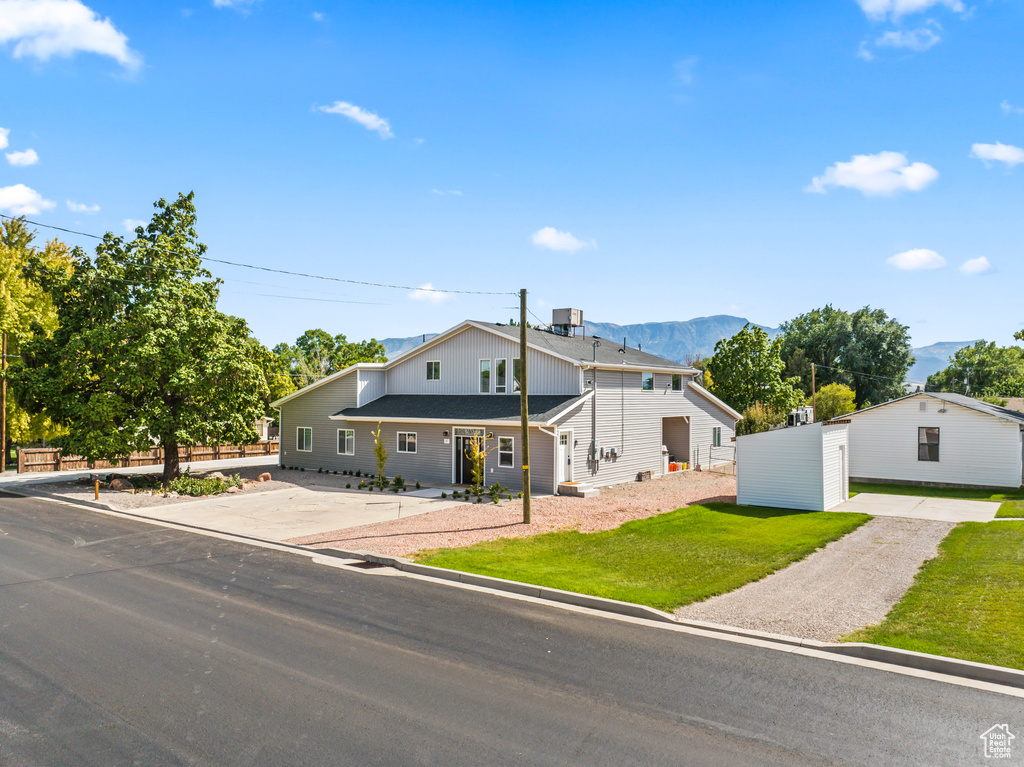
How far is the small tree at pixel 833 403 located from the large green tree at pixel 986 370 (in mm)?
37571

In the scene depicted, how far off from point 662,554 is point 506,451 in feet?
40.8

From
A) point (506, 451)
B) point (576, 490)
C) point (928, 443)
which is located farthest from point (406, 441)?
point (928, 443)

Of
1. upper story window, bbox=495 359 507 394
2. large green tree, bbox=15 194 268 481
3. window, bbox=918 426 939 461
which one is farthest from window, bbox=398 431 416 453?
window, bbox=918 426 939 461

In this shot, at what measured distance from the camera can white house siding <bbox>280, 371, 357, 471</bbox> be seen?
34219mm

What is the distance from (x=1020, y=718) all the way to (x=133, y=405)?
2968 cm

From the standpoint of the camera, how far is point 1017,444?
27.0m

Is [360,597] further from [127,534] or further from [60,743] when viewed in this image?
[127,534]

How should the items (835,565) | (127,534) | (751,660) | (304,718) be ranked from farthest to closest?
(127,534) < (835,565) < (751,660) < (304,718)

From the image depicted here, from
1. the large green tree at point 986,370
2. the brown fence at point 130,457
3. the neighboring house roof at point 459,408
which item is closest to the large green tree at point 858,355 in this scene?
the large green tree at point 986,370

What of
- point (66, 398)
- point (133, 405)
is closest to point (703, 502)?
point (133, 405)

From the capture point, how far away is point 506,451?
89.2ft

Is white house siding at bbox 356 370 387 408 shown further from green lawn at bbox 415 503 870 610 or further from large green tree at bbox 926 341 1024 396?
large green tree at bbox 926 341 1024 396

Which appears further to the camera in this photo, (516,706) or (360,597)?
(360,597)

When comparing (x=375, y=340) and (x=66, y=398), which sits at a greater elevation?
(x=375, y=340)
